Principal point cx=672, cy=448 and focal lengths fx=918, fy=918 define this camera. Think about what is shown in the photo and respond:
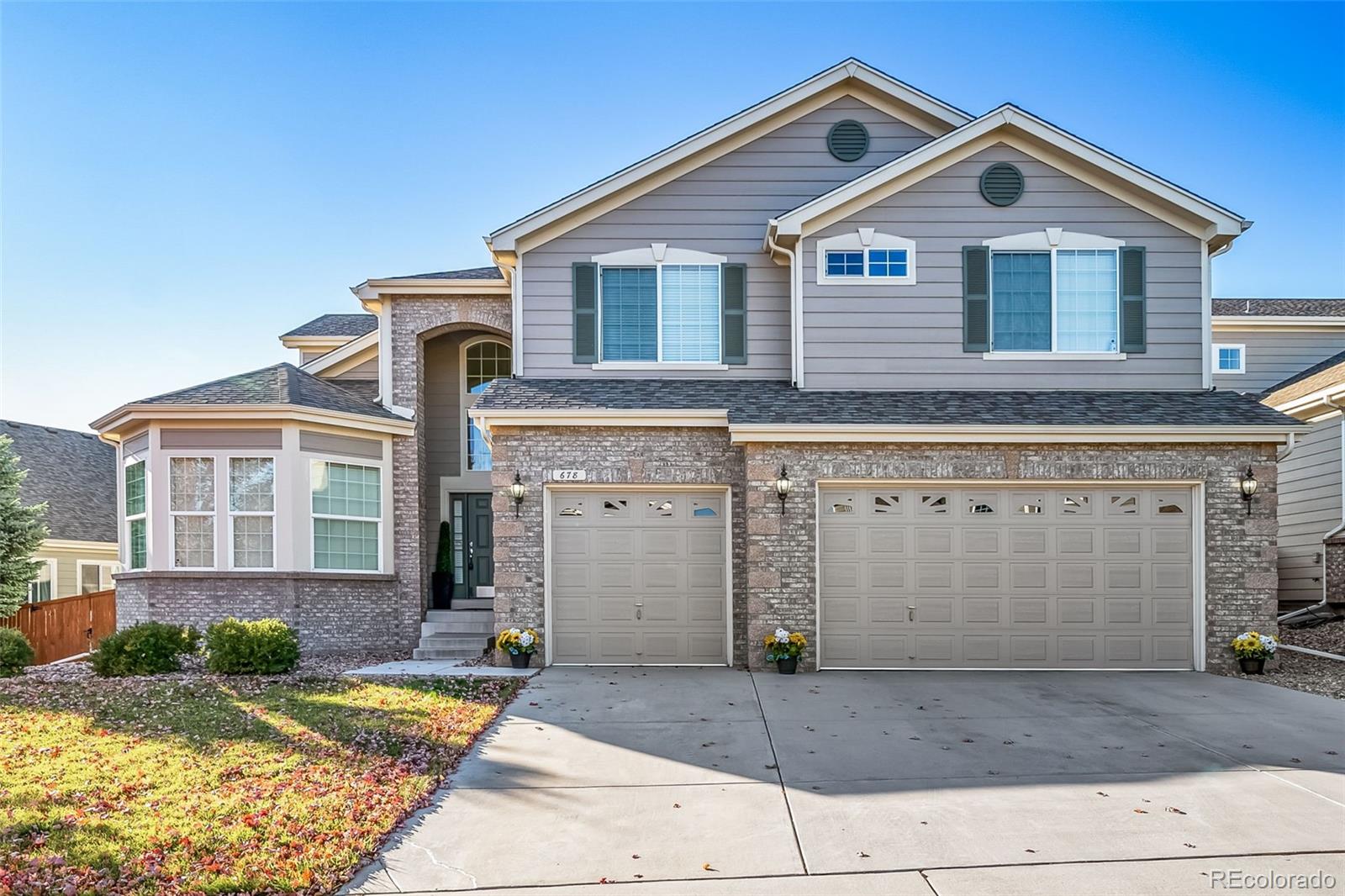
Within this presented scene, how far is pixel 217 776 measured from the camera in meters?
6.66

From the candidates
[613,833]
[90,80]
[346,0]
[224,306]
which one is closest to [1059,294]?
[613,833]

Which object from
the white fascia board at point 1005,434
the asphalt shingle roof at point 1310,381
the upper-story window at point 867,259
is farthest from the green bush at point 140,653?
the asphalt shingle roof at point 1310,381

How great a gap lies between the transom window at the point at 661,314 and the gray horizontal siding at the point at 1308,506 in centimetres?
1092

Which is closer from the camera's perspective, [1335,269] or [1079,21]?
[1079,21]

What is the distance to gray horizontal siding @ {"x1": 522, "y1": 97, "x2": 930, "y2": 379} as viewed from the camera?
42.8ft

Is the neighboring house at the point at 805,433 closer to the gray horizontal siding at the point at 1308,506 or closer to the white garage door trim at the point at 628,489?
the white garage door trim at the point at 628,489

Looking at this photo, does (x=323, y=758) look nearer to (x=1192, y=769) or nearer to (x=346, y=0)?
(x=1192, y=769)

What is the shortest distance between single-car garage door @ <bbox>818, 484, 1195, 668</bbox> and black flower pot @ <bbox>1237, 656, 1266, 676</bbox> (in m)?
0.96

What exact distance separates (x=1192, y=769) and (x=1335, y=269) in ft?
76.1

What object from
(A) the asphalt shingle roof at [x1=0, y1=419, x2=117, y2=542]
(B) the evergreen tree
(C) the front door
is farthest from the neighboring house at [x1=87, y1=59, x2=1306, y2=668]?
(A) the asphalt shingle roof at [x1=0, y1=419, x2=117, y2=542]

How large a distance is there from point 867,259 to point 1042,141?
9.11ft

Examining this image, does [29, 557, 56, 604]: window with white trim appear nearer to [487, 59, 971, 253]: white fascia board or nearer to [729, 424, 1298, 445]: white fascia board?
[487, 59, 971, 253]: white fascia board

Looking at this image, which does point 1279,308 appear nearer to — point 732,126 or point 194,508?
point 732,126

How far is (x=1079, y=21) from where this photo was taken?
15047 mm
